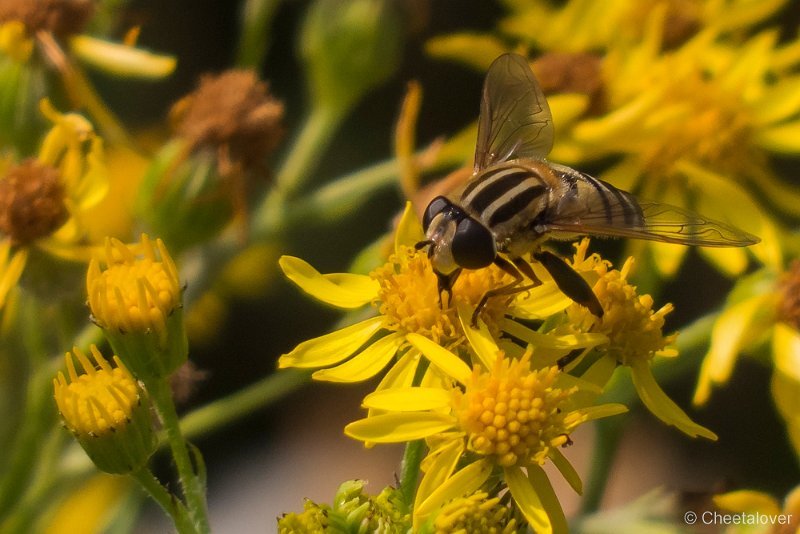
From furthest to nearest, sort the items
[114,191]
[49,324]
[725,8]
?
[114,191]
[725,8]
[49,324]

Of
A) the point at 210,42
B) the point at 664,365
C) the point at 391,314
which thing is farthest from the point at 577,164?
the point at 210,42

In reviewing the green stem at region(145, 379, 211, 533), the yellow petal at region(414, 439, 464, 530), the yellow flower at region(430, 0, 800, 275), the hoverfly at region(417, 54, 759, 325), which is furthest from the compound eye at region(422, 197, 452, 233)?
the yellow flower at region(430, 0, 800, 275)

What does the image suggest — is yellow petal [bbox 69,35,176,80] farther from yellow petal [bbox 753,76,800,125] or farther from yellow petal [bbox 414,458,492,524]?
yellow petal [bbox 753,76,800,125]

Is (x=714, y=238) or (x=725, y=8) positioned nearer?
(x=714, y=238)

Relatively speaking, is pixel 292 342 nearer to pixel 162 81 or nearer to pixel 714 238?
pixel 162 81

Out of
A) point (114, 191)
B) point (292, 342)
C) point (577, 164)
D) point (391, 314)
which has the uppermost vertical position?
point (114, 191)

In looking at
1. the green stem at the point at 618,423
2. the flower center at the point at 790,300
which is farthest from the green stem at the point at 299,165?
the flower center at the point at 790,300

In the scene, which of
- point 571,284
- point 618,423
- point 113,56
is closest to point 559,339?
point 571,284
